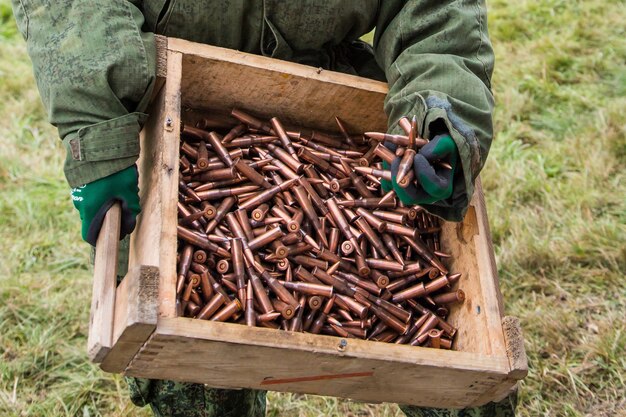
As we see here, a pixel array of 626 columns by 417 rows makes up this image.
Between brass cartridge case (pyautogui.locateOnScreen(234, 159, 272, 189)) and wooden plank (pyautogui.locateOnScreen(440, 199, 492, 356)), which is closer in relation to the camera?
wooden plank (pyautogui.locateOnScreen(440, 199, 492, 356))

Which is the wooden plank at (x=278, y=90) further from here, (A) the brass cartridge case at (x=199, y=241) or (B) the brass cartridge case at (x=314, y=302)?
(B) the brass cartridge case at (x=314, y=302)

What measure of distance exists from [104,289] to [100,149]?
57 cm

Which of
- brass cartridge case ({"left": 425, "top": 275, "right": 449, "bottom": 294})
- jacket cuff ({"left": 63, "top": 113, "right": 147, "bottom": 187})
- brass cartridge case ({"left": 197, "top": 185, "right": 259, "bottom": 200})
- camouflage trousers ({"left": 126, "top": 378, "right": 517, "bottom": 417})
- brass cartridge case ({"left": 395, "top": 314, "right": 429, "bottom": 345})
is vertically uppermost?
jacket cuff ({"left": 63, "top": 113, "right": 147, "bottom": 187})

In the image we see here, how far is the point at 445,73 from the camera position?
3498 mm

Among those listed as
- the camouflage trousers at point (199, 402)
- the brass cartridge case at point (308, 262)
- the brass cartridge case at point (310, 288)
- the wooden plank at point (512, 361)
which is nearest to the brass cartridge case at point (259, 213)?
the brass cartridge case at point (308, 262)

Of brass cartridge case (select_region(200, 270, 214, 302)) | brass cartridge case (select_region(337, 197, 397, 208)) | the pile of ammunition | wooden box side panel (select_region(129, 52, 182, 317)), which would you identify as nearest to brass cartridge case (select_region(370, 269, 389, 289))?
the pile of ammunition

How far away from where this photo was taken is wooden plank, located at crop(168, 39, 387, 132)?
12.2 ft

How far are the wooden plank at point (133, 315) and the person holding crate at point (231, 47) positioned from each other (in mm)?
571

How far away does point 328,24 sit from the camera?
3.82 metres

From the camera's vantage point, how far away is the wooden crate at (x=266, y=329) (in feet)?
9.16

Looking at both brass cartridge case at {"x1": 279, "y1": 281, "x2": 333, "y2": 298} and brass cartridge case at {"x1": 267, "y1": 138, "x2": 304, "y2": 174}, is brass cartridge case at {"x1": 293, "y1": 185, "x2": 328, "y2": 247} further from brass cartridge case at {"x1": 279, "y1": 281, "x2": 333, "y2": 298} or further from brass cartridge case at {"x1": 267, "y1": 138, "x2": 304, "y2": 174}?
brass cartridge case at {"x1": 279, "y1": 281, "x2": 333, "y2": 298}

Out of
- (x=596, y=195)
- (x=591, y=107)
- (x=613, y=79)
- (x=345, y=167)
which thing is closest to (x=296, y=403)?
(x=345, y=167)

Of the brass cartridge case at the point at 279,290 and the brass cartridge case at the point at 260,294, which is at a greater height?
the brass cartridge case at the point at 260,294

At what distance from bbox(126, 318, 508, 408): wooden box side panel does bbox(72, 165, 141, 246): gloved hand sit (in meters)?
0.68
